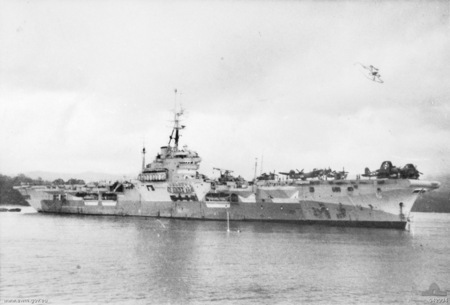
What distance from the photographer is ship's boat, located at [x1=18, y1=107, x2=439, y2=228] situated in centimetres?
3142

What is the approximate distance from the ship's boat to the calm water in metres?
3.69

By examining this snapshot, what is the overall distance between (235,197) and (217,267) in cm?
1800

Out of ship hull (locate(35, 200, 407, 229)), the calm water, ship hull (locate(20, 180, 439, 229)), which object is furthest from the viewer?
ship hull (locate(35, 200, 407, 229))

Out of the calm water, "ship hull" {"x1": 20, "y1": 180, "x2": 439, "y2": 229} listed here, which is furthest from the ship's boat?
the calm water

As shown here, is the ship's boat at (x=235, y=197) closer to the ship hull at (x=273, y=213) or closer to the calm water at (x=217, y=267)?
the ship hull at (x=273, y=213)

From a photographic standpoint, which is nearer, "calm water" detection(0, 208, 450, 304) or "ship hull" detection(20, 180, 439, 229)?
"calm water" detection(0, 208, 450, 304)

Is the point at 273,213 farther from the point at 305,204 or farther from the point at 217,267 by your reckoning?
the point at 217,267

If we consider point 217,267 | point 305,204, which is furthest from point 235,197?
point 217,267

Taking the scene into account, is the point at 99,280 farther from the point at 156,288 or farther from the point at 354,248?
the point at 354,248

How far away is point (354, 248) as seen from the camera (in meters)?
23.1

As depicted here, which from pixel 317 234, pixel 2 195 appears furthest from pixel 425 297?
pixel 2 195

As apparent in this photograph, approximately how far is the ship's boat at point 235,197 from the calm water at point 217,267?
3.69 meters

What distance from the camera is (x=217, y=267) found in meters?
18.0

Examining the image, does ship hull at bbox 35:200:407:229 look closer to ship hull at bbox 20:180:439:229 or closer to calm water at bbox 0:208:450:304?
ship hull at bbox 20:180:439:229
